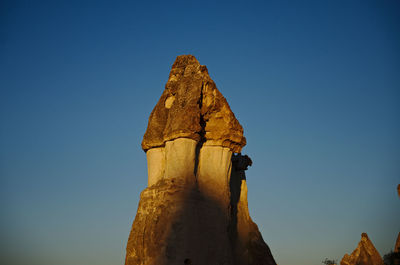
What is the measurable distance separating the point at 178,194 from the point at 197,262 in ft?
8.34

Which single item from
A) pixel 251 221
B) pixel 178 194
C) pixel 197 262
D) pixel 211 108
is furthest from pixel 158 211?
pixel 251 221

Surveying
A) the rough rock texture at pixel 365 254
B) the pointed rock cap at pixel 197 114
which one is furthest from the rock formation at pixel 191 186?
the rough rock texture at pixel 365 254

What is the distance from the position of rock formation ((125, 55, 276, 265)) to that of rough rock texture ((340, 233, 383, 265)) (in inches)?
525

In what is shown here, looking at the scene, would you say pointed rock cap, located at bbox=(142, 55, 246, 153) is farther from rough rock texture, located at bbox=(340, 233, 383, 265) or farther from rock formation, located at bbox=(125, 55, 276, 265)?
rough rock texture, located at bbox=(340, 233, 383, 265)

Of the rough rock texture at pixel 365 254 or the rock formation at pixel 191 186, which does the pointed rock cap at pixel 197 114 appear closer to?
the rock formation at pixel 191 186

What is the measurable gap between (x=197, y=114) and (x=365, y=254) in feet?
63.9

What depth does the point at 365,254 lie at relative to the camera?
28.7 metres

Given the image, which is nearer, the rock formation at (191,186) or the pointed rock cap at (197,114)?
the rock formation at (191,186)

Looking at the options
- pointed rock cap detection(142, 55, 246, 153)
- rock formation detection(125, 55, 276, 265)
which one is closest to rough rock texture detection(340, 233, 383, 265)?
rock formation detection(125, 55, 276, 265)

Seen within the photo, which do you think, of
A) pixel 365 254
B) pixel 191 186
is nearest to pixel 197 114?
pixel 191 186

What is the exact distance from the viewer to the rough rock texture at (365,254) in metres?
28.2

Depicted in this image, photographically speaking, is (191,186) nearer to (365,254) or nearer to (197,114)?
(197,114)

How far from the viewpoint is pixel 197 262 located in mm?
14477

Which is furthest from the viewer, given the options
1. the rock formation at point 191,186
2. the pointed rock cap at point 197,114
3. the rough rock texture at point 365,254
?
the rough rock texture at point 365,254
